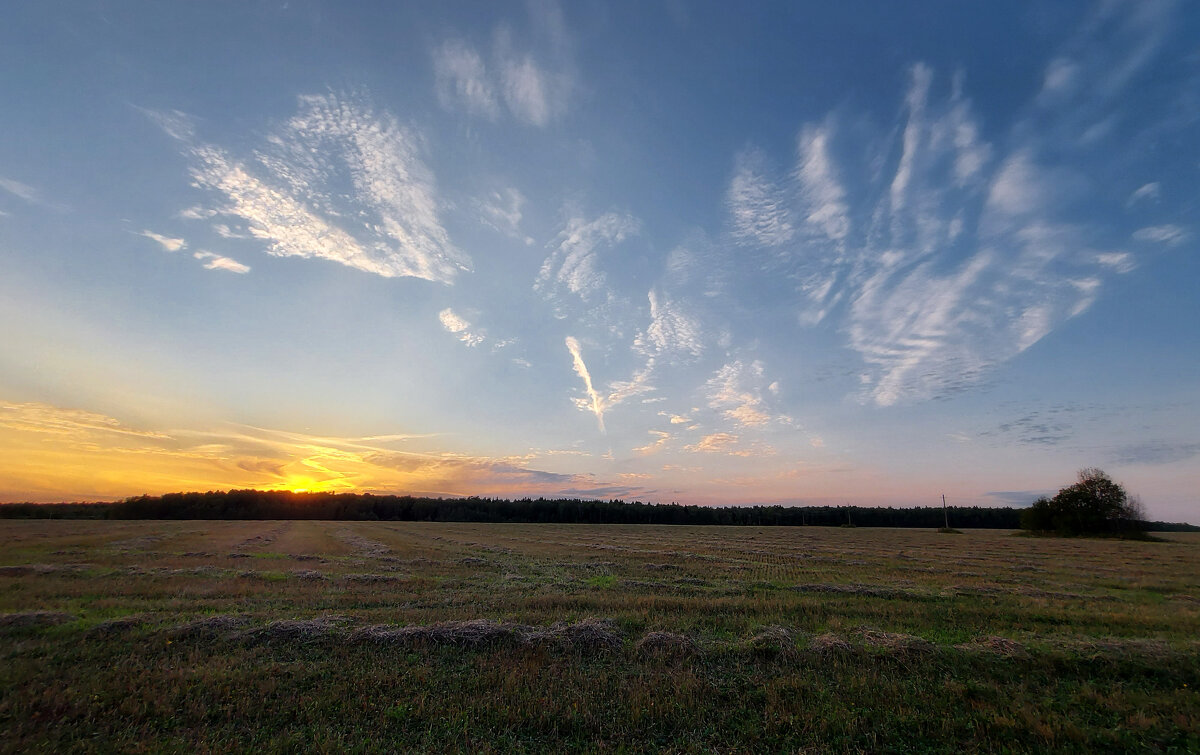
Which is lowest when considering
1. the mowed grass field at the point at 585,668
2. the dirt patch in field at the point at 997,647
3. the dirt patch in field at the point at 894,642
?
the mowed grass field at the point at 585,668

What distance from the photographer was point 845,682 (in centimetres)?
933

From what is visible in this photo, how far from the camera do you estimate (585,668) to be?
991 centimetres

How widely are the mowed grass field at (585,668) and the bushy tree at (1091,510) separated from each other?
233ft

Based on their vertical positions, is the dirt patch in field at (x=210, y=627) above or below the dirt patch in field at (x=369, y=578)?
above

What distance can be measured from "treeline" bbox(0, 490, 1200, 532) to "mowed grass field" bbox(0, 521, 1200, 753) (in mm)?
113140

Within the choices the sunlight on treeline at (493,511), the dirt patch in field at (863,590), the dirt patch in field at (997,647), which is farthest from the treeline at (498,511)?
the dirt patch in field at (997,647)

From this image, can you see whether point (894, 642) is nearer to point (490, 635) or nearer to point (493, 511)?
point (490, 635)

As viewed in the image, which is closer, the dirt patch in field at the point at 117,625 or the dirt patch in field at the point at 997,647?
the dirt patch in field at the point at 997,647

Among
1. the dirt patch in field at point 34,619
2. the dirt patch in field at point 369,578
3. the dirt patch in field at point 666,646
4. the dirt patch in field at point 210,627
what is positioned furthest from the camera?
the dirt patch in field at point 369,578

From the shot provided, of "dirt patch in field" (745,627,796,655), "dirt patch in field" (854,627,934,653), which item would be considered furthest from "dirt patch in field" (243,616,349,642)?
"dirt patch in field" (854,627,934,653)

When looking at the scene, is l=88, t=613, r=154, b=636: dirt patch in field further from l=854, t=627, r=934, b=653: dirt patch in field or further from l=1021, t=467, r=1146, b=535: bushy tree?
l=1021, t=467, r=1146, b=535: bushy tree

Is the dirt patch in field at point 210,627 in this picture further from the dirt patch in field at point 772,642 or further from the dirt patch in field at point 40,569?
the dirt patch in field at point 40,569

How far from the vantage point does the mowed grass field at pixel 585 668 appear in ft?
24.5

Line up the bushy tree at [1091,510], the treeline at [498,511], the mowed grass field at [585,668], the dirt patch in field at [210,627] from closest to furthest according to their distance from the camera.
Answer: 1. the mowed grass field at [585,668]
2. the dirt patch in field at [210,627]
3. the bushy tree at [1091,510]
4. the treeline at [498,511]
